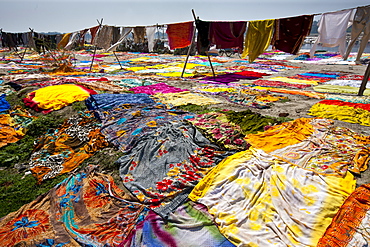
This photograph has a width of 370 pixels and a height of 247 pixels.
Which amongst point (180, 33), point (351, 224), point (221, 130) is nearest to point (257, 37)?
point (180, 33)

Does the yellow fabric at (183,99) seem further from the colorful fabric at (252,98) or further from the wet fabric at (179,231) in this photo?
the wet fabric at (179,231)

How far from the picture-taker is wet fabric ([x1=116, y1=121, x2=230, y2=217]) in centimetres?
330

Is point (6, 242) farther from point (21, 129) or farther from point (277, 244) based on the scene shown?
point (21, 129)

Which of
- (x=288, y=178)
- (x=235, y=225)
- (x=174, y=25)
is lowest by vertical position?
(x=235, y=225)

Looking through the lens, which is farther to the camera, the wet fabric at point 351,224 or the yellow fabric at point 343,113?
the yellow fabric at point 343,113

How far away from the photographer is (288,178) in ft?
9.96

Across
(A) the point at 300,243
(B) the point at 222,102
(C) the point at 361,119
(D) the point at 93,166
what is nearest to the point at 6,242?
(D) the point at 93,166

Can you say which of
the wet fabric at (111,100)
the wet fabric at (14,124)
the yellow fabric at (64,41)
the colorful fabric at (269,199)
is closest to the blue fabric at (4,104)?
the wet fabric at (14,124)

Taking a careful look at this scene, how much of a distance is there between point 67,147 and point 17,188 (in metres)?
1.28

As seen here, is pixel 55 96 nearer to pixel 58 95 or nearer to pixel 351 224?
pixel 58 95

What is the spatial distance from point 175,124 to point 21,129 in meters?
3.98

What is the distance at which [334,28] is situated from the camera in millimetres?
7648

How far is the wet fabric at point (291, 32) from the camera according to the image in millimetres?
8172

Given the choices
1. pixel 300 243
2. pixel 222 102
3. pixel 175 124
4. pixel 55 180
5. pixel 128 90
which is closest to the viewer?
pixel 300 243
